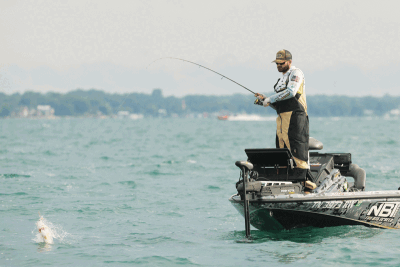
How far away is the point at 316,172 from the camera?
845cm

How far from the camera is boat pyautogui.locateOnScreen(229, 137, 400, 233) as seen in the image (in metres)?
7.70

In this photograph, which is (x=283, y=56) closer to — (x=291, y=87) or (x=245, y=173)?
(x=291, y=87)

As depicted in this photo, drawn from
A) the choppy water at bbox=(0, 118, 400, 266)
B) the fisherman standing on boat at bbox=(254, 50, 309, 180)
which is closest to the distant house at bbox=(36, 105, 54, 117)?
the choppy water at bbox=(0, 118, 400, 266)

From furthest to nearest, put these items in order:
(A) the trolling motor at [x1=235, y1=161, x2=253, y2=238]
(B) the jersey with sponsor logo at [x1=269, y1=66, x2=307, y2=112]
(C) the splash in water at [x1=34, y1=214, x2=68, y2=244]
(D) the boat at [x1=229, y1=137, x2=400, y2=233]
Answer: (C) the splash in water at [x1=34, y1=214, x2=68, y2=244], (B) the jersey with sponsor logo at [x1=269, y1=66, x2=307, y2=112], (D) the boat at [x1=229, y1=137, x2=400, y2=233], (A) the trolling motor at [x1=235, y1=161, x2=253, y2=238]

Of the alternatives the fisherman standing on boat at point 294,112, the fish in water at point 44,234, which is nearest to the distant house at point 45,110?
the fish in water at point 44,234

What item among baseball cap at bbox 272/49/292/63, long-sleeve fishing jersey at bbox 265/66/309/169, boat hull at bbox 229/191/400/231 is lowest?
boat hull at bbox 229/191/400/231

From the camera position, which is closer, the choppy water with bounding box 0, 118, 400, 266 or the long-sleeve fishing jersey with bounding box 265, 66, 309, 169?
the choppy water with bounding box 0, 118, 400, 266

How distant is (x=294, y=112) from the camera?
26.1ft

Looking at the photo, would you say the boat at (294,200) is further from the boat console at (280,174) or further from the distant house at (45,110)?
the distant house at (45,110)

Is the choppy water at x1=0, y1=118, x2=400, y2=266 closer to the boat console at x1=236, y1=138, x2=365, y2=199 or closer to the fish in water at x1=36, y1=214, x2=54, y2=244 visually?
the fish in water at x1=36, y1=214, x2=54, y2=244

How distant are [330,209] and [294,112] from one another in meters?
1.39

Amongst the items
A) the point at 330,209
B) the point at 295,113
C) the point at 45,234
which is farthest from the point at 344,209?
the point at 45,234

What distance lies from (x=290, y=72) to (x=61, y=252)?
395 cm

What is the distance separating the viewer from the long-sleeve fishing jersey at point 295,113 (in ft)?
26.0
